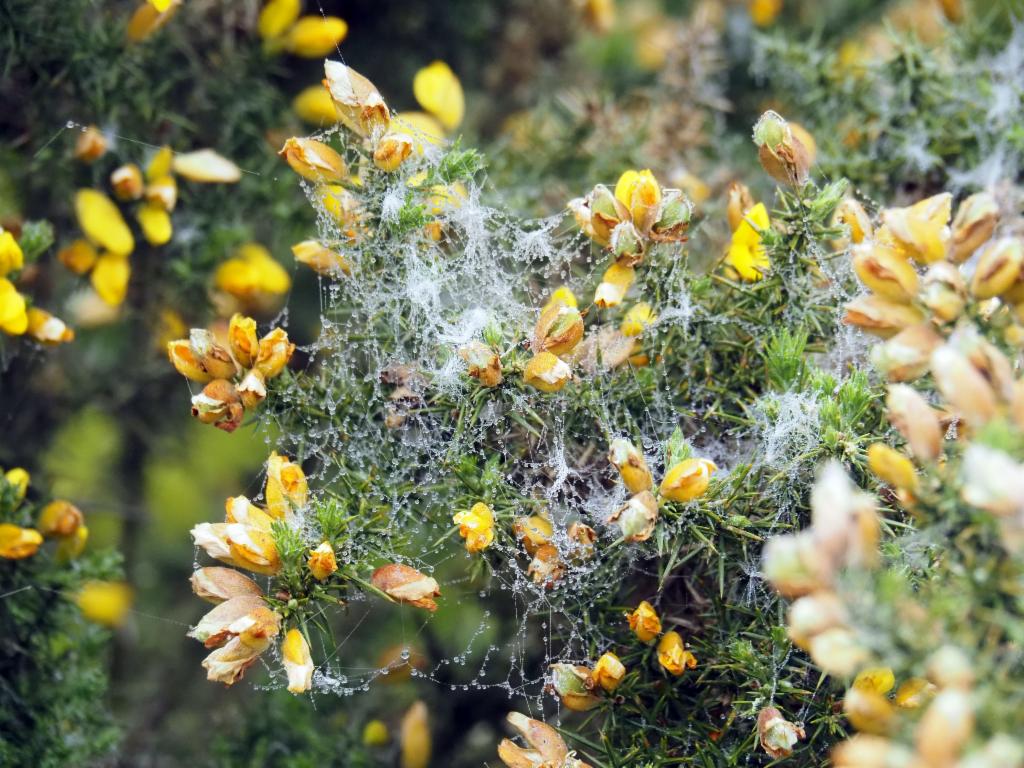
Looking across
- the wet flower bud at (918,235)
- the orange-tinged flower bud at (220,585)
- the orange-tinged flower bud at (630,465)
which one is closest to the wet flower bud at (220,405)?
the orange-tinged flower bud at (220,585)

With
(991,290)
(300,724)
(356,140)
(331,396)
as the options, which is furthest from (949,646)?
(300,724)

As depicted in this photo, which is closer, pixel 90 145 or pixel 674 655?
pixel 674 655

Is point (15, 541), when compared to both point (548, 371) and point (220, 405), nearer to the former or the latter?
point (220, 405)

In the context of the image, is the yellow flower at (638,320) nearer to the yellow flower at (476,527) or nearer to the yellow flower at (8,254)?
the yellow flower at (476,527)

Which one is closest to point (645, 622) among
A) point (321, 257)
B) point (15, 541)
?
point (321, 257)

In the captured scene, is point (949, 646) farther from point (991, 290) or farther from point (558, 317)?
point (558, 317)
